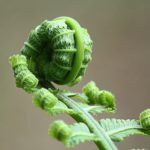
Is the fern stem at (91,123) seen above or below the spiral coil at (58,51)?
below

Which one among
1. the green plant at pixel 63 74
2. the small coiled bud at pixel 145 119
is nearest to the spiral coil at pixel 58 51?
the green plant at pixel 63 74

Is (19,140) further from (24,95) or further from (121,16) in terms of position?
(121,16)

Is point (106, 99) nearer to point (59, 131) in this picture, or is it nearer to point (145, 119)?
point (145, 119)

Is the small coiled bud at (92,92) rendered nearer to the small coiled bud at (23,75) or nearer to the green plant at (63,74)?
the green plant at (63,74)

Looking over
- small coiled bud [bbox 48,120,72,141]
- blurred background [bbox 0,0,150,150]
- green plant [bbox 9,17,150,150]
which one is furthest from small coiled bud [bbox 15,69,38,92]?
blurred background [bbox 0,0,150,150]

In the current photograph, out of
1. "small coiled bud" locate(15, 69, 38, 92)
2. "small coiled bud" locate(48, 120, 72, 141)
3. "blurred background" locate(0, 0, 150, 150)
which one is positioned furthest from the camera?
"blurred background" locate(0, 0, 150, 150)

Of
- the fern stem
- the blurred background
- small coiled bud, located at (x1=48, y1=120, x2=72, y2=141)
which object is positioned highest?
the blurred background

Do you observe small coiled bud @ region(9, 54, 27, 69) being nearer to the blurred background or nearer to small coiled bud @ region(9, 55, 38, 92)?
small coiled bud @ region(9, 55, 38, 92)

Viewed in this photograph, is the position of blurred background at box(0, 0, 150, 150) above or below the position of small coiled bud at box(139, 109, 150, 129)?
above

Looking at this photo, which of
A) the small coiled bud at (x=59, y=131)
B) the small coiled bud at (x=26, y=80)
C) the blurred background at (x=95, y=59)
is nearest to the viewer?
the small coiled bud at (x=59, y=131)
